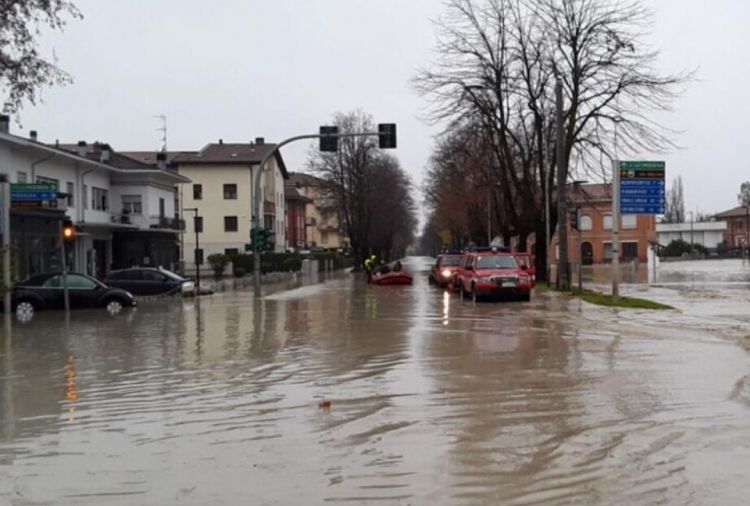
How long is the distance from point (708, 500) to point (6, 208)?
25.2 m

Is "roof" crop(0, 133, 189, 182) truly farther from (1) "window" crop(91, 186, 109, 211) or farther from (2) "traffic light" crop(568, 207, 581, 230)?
(2) "traffic light" crop(568, 207, 581, 230)

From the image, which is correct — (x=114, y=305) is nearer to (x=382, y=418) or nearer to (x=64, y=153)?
Answer: (x=64, y=153)

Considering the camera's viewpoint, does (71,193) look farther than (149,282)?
Yes

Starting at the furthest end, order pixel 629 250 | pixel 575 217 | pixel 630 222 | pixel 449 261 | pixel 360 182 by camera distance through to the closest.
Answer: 1. pixel 629 250
2. pixel 630 222
3. pixel 360 182
4. pixel 449 261
5. pixel 575 217

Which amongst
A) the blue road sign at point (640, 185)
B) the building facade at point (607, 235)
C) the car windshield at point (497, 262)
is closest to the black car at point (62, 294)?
the car windshield at point (497, 262)

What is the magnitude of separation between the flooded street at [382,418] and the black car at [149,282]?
16181 mm

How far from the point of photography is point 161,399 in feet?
32.7

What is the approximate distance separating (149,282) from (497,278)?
14446mm

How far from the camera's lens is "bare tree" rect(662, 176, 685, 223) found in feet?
488

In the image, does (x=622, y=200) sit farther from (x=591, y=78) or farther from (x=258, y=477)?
(x=258, y=477)

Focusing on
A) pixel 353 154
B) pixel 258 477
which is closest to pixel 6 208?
pixel 258 477

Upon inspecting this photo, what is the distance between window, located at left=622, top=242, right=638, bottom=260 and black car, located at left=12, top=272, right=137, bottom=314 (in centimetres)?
7913

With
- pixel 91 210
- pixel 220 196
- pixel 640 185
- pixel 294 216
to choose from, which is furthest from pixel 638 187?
pixel 294 216

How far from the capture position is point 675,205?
150m
